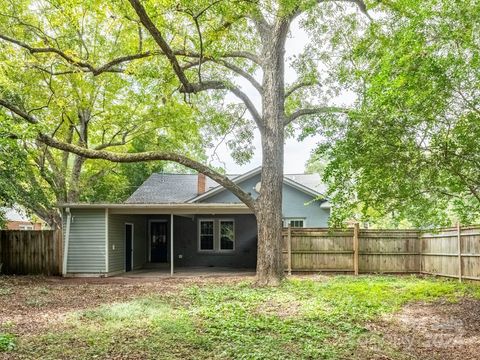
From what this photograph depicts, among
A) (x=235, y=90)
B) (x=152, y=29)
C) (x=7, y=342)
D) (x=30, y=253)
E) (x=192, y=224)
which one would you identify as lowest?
(x=7, y=342)

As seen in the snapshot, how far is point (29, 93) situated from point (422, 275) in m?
16.0

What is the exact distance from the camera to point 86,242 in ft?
51.5

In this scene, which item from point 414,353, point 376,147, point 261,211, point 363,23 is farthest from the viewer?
point 363,23

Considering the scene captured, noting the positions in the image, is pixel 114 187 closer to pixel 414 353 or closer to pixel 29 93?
pixel 29 93

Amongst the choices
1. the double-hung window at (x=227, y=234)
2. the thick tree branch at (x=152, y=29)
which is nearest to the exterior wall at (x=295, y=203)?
the double-hung window at (x=227, y=234)

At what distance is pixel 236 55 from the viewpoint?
1315 centimetres

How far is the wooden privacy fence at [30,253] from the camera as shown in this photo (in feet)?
51.1

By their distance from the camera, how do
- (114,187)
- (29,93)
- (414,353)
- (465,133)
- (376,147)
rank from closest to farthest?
1. (414,353)
2. (465,133)
3. (376,147)
4. (29,93)
5. (114,187)

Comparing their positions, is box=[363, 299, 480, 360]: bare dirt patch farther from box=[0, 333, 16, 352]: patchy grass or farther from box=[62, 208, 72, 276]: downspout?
box=[62, 208, 72, 276]: downspout

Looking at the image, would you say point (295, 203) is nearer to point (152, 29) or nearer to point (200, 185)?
point (200, 185)

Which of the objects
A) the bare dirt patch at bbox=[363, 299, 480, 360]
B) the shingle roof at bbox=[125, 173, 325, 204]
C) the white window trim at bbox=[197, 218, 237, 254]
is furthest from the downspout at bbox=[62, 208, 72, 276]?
the bare dirt patch at bbox=[363, 299, 480, 360]

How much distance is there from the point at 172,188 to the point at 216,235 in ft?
11.0

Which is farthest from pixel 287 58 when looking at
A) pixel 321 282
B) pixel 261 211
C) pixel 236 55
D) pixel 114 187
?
pixel 114 187

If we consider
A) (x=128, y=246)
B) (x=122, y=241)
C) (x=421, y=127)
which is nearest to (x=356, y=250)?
(x=122, y=241)
